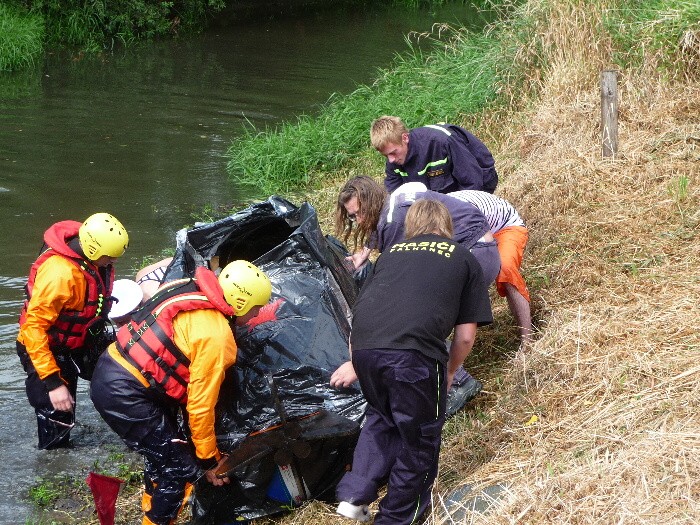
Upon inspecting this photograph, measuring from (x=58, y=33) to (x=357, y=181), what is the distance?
Result: 662 inches

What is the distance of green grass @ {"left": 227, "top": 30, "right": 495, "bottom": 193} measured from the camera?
33.8 ft

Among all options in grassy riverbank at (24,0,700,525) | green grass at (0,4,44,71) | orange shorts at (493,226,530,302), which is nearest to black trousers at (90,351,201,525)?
grassy riverbank at (24,0,700,525)

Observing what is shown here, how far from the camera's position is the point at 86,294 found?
5.34 metres

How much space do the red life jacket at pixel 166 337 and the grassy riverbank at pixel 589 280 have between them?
97cm

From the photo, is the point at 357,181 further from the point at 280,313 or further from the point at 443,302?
the point at 443,302

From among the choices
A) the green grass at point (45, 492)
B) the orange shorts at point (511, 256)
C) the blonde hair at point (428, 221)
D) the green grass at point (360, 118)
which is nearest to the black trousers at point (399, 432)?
the blonde hair at point (428, 221)

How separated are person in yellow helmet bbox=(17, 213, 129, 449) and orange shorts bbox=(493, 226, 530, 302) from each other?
7.14ft

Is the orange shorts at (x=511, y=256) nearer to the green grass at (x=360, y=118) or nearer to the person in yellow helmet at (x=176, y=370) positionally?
the person in yellow helmet at (x=176, y=370)

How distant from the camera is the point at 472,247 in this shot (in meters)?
5.14

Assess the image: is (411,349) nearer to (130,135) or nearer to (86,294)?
(86,294)

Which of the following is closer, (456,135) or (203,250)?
(203,250)

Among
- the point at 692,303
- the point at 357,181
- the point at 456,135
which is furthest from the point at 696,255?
the point at 357,181

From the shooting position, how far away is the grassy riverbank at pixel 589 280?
12.8 ft

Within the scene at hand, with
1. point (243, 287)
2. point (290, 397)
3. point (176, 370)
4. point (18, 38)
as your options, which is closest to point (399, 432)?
point (290, 397)
